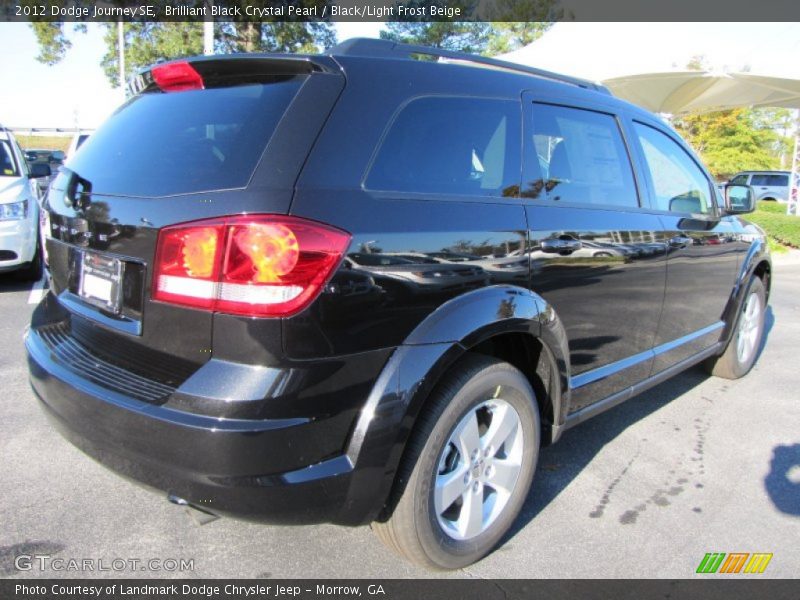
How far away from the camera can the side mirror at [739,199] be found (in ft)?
13.6

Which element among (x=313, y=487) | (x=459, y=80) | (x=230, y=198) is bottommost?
(x=313, y=487)

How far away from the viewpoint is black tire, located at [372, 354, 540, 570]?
2.03 meters

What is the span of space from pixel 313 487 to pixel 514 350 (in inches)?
42.5

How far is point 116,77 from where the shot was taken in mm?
25797

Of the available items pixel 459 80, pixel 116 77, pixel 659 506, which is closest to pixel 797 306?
pixel 659 506

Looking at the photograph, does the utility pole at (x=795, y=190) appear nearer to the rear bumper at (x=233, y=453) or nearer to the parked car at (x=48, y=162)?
the parked car at (x=48, y=162)

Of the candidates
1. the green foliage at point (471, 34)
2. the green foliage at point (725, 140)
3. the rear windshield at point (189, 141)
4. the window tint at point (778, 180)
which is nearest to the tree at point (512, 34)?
the green foliage at point (471, 34)

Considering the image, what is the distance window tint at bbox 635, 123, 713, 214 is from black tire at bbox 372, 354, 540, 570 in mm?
1680

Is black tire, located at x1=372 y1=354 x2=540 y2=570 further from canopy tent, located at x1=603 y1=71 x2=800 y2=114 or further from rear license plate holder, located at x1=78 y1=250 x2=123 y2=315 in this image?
canopy tent, located at x1=603 y1=71 x2=800 y2=114

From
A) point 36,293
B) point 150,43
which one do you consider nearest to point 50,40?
point 150,43

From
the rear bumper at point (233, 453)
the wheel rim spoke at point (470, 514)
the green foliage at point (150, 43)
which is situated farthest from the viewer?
the green foliage at point (150, 43)

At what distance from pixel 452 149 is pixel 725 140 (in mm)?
34069

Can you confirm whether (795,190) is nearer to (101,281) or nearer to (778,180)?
(778,180)

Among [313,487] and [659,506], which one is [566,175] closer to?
[659,506]
